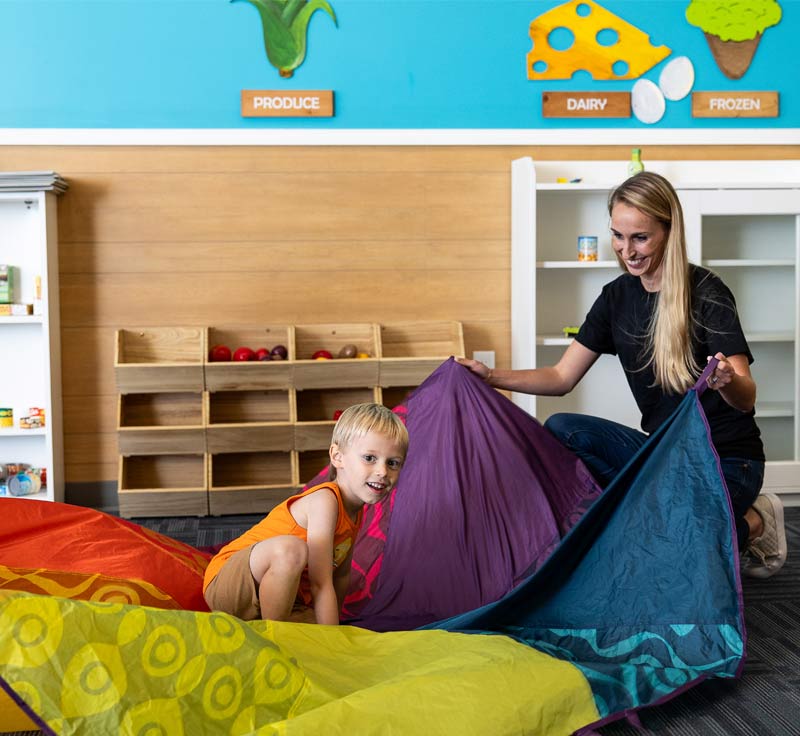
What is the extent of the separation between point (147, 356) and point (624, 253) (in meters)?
2.00

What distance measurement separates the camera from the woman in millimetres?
2213

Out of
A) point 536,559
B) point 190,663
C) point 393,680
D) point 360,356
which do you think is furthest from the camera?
point 360,356

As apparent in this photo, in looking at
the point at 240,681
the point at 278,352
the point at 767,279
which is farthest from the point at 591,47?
the point at 240,681

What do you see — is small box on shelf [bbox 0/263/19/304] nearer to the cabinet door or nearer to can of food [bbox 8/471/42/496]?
can of food [bbox 8/471/42/496]

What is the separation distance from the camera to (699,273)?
7.52 ft

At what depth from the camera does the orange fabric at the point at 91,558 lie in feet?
6.15

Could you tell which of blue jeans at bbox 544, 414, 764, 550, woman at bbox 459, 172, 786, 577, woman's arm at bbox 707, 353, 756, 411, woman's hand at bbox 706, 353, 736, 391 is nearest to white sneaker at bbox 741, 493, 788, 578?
woman at bbox 459, 172, 786, 577

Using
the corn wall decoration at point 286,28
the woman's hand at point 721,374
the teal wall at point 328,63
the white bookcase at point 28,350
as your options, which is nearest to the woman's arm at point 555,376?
the woman's hand at point 721,374

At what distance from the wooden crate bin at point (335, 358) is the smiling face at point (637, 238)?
1368mm

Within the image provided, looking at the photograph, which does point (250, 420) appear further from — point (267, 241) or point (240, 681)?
point (240, 681)

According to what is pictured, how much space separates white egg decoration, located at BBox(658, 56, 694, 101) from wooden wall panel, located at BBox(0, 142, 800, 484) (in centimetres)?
21

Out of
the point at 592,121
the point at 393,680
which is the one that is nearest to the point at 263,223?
the point at 592,121

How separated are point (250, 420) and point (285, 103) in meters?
1.21

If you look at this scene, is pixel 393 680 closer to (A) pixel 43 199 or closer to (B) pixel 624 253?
(B) pixel 624 253
